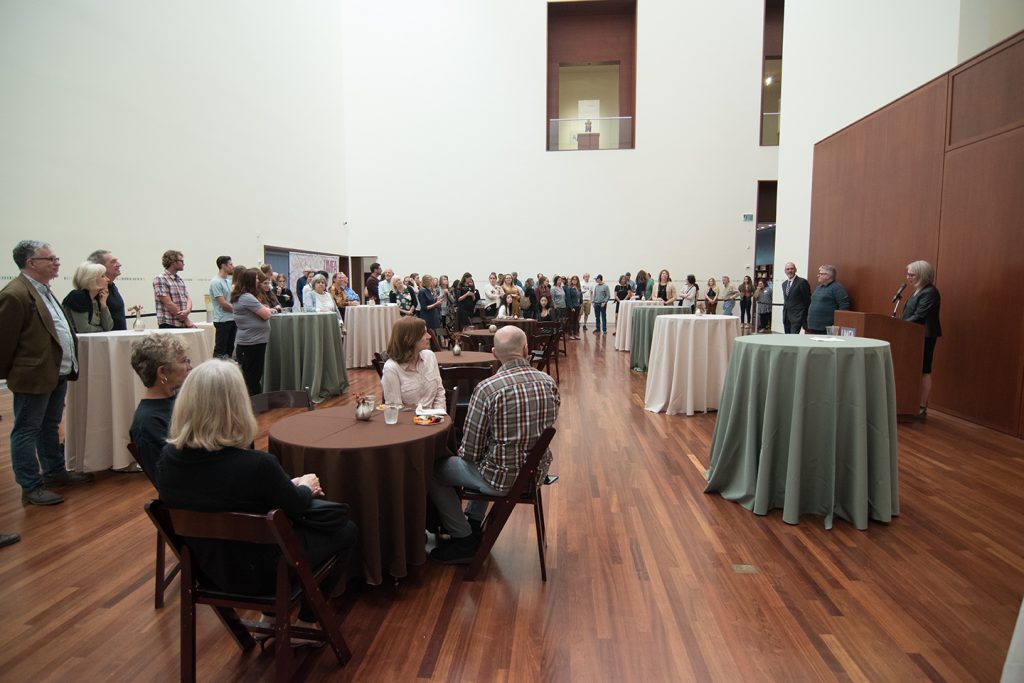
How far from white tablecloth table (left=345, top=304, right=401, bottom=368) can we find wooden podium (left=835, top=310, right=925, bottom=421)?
20.4 feet

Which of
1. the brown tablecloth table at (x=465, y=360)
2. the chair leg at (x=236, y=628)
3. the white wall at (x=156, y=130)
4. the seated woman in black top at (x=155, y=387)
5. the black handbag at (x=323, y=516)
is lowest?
the chair leg at (x=236, y=628)

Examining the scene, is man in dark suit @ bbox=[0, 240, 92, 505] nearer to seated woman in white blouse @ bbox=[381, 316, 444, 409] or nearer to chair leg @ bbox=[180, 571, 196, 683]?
seated woman in white blouse @ bbox=[381, 316, 444, 409]

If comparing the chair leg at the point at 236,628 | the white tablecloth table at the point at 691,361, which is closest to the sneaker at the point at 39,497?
the chair leg at the point at 236,628

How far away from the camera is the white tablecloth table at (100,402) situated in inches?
144

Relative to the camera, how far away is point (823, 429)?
117 inches

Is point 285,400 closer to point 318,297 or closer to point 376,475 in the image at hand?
point 376,475

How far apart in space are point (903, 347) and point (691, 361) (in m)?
1.81

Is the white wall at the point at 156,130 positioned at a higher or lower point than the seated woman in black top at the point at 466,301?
higher

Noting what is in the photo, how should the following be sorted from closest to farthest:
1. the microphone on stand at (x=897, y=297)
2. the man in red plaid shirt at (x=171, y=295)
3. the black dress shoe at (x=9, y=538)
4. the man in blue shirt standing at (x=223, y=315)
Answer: the black dress shoe at (x=9, y=538)
the man in red plaid shirt at (x=171, y=295)
the microphone on stand at (x=897, y=297)
the man in blue shirt standing at (x=223, y=315)

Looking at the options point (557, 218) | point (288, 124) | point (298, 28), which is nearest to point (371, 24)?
point (298, 28)

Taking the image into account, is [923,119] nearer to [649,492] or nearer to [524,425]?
[649,492]

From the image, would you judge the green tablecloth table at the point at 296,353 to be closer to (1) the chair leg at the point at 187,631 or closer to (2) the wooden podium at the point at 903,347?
(1) the chair leg at the point at 187,631

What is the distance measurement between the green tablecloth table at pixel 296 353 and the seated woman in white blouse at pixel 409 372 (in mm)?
3207

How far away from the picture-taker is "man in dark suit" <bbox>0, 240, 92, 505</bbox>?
3145 millimetres
